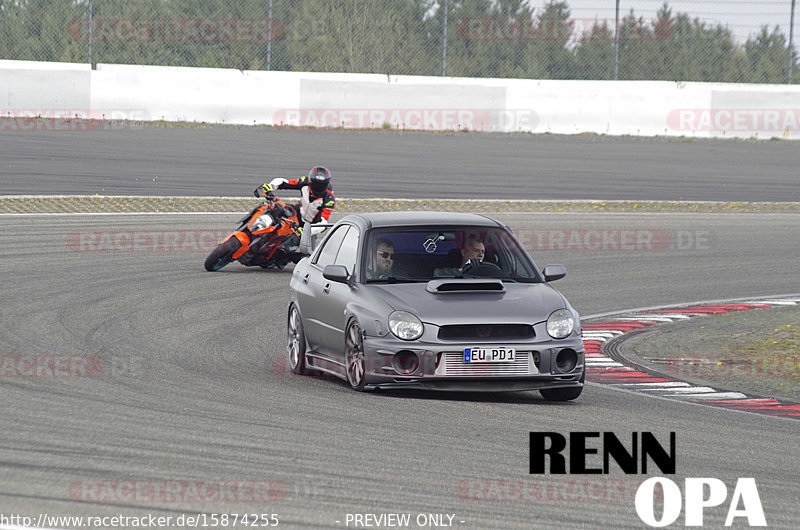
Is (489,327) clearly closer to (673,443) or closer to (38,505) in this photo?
(673,443)

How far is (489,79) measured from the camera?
106 ft

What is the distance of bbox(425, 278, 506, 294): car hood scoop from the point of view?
9.36 meters

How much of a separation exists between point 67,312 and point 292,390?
15.2 ft

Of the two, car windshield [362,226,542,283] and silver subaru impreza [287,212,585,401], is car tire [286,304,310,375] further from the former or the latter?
car windshield [362,226,542,283]

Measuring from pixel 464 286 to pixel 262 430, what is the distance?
2.24 m

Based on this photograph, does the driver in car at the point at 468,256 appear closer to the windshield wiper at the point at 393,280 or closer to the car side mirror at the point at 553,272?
the windshield wiper at the point at 393,280

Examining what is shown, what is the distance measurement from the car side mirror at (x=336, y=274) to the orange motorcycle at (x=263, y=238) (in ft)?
24.8

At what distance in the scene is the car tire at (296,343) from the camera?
10398 mm

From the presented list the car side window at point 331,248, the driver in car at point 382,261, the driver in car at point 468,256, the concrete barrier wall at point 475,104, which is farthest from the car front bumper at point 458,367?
the concrete barrier wall at point 475,104

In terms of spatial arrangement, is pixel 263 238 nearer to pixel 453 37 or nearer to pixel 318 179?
pixel 318 179

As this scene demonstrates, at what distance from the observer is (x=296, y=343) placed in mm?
10602

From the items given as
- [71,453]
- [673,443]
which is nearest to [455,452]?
[673,443]

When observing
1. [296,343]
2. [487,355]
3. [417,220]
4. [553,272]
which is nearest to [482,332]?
[487,355]

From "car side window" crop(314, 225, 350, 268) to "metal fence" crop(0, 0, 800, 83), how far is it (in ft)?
65.5
